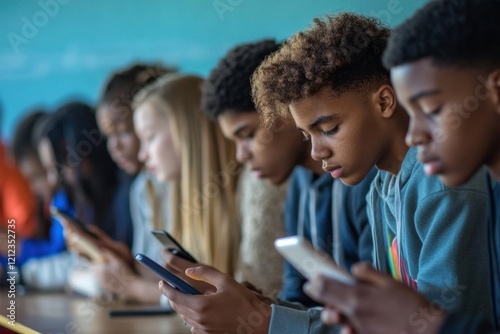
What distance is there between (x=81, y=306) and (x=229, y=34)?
1211mm

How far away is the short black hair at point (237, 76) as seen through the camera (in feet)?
5.87

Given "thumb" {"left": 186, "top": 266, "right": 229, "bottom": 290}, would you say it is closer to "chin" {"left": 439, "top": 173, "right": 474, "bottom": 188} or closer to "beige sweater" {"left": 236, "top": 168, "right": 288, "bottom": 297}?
"chin" {"left": 439, "top": 173, "right": 474, "bottom": 188}

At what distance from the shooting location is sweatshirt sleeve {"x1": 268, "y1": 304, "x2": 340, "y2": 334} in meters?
1.18

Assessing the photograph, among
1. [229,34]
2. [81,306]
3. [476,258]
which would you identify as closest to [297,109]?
[476,258]

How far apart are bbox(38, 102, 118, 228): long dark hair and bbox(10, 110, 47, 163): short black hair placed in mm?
241

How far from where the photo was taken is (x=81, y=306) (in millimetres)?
2119

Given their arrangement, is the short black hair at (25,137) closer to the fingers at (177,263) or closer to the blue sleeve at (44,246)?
the blue sleeve at (44,246)

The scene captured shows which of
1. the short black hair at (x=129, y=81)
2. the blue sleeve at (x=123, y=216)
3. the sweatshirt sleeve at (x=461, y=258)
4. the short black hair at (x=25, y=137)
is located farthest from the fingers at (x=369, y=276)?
the short black hair at (x=25, y=137)

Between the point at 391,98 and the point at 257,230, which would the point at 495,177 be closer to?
the point at 391,98

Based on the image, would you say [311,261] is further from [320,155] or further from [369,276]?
[320,155]

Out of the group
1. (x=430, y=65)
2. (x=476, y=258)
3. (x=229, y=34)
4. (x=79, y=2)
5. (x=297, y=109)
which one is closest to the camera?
(x=430, y=65)

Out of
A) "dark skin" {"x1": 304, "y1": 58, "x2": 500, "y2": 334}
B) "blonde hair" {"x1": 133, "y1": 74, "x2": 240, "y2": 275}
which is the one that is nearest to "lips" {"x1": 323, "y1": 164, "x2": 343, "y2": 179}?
"dark skin" {"x1": 304, "y1": 58, "x2": 500, "y2": 334}

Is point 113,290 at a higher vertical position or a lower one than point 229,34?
lower

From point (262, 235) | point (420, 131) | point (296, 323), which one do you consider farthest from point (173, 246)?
point (420, 131)
